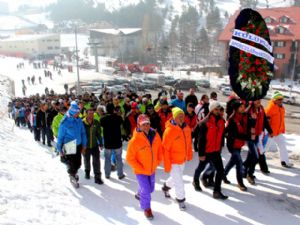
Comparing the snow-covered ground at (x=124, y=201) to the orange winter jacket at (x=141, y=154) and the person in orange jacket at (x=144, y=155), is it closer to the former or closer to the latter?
the person in orange jacket at (x=144, y=155)

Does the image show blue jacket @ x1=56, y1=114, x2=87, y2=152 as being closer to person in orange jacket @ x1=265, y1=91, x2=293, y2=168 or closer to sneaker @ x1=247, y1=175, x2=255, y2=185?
sneaker @ x1=247, y1=175, x2=255, y2=185

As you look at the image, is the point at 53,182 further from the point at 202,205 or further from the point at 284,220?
the point at 284,220

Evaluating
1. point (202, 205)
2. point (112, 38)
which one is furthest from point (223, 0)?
point (202, 205)

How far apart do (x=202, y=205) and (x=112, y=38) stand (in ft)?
303

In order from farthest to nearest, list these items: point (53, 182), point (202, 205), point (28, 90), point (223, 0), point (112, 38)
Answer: point (223, 0) → point (112, 38) → point (28, 90) → point (53, 182) → point (202, 205)

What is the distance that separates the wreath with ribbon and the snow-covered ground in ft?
6.36

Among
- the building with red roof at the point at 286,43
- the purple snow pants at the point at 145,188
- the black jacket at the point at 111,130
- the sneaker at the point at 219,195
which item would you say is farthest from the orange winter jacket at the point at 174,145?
the building with red roof at the point at 286,43

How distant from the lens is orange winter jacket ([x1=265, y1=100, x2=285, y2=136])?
27.8 feet

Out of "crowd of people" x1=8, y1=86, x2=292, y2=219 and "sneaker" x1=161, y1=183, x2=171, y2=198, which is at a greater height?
"crowd of people" x1=8, y1=86, x2=292, y2=219

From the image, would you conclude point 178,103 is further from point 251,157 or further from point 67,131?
point 67,131

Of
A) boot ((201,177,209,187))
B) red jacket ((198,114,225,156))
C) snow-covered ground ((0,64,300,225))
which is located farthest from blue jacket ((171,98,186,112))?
red jacket ((198,114,225,156))

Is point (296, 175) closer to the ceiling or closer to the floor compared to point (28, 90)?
closer to the ceiling

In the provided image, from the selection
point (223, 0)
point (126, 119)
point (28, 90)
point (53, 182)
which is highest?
point (223, 0)

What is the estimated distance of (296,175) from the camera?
26.9ft
